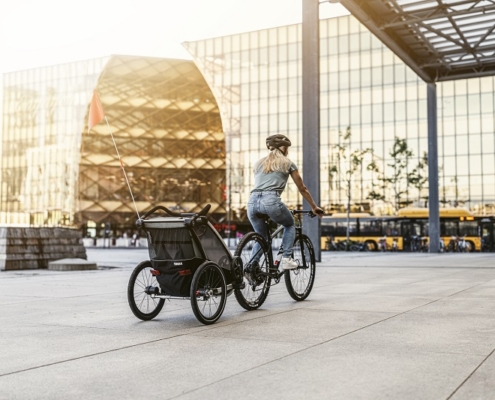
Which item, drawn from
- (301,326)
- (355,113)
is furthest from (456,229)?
(301,326)

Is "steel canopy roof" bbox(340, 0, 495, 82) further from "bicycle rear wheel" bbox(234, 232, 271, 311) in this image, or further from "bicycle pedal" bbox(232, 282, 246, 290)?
"bicycle pedal" bbox(232, 282, 246, 290)

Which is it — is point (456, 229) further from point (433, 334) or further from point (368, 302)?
point (433, 334)

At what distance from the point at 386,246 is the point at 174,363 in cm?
4057

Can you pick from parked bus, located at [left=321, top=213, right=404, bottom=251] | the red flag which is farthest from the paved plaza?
parked bus, located at [left=321, top=213, right=404, bottom=251]

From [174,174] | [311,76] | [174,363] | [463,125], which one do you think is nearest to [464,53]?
[311,76]

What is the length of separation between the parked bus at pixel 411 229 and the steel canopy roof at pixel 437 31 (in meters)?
12.6

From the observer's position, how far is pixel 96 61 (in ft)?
316

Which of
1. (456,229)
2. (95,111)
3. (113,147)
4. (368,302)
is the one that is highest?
(113,147)

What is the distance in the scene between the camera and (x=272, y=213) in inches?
273

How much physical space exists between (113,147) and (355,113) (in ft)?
133

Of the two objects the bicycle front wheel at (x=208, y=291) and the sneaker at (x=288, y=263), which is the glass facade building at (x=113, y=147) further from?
the bicycle front wheel at (x=208, y=291)

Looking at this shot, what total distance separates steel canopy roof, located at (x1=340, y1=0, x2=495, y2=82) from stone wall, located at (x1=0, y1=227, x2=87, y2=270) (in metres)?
10.9

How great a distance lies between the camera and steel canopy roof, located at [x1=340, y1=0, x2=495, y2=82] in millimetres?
21656

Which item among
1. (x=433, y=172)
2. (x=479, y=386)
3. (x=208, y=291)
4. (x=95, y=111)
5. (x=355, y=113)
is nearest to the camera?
(x=479, y=386)
